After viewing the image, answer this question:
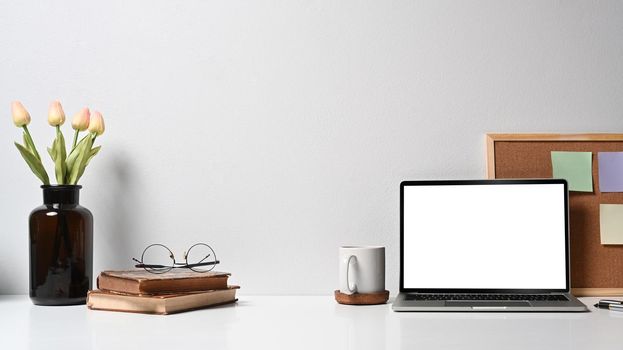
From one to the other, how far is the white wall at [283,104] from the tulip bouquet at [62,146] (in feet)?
0.30

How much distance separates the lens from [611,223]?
1502mm

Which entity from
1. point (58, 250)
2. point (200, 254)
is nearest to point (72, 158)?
point (58, 250)

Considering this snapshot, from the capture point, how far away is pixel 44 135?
5.31ft

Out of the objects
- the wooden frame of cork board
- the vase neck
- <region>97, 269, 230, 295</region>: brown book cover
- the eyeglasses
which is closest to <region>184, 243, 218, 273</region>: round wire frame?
the eyeglasses

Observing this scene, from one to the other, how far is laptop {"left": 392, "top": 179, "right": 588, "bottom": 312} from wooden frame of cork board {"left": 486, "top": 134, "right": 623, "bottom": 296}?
96mm

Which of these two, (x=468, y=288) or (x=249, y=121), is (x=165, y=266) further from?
(x=468, y=288)

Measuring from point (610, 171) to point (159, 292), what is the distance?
3.02ft

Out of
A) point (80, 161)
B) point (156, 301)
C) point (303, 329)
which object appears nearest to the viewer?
point (303, 329)

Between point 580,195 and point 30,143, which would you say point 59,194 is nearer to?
point 30,143

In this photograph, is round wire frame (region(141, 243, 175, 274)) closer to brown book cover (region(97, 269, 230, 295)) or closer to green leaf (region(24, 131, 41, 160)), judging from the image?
brown book cover (region(97, 269, 230, 295))

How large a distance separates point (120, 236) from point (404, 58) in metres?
0.71

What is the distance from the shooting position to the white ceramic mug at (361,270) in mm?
1396

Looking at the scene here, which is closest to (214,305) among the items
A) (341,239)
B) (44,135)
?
(341,239)

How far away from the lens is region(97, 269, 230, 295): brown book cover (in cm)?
132
